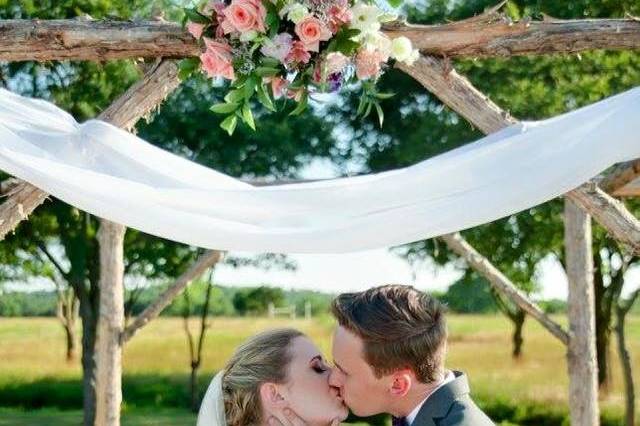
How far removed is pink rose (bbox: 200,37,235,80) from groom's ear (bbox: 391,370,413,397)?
1651 mm

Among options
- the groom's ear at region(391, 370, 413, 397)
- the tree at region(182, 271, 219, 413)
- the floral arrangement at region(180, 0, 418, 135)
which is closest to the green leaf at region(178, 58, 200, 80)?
the floral arrangement at region(180, 0, 418, 135)

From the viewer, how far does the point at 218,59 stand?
421cm

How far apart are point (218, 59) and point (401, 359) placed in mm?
1675

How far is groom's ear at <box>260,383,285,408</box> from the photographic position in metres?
3.17

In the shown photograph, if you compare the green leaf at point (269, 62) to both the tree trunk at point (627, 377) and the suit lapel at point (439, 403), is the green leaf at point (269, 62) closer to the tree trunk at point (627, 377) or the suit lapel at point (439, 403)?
the suit lapel at point (439, 403)

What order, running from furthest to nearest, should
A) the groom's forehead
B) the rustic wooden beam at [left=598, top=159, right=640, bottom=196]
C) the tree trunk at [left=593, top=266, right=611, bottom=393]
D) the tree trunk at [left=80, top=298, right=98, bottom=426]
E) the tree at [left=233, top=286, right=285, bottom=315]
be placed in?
the tree at [left=233, top=286, right=285, bottom=315] < the tree trunk at [left=593, top=266, right=611, bottom=393] < the tree trunk at [left=80, top=298, right=98, bottom=426] < the rustic wooden beam at [left=598, top=159, right=640, bottom=196] < the groom's forehead

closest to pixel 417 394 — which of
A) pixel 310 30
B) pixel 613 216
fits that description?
pixel 310 30

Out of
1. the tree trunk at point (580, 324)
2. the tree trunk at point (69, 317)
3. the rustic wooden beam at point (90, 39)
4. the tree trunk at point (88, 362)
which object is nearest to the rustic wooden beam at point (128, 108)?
the rustic wooden beam at point (90, 39)

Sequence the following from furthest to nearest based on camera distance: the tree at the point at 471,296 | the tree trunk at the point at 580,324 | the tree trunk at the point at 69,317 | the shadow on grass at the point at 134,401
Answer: the tree trunk at the point at 69,317 → the tree at the point at 471,296 → the shadow on grass at the point at 134,401 → the tree trunk at the point at 580,324

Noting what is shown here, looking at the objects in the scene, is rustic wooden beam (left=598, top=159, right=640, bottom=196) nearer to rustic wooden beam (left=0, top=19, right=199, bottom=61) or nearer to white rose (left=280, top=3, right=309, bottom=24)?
rustic wooden beam (left=0, top=19, right=199, bottom=61)

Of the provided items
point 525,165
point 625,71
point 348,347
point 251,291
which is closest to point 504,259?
point 625,71

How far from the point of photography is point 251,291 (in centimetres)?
1792

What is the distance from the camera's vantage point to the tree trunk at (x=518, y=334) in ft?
50.7

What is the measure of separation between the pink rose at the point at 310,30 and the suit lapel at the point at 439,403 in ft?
4.99
